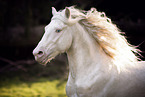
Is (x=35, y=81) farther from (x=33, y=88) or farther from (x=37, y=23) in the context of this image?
(x=37, y=23)

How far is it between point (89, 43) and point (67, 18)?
431mm

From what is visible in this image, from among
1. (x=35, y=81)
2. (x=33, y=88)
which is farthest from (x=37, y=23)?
(x=33, y=88)

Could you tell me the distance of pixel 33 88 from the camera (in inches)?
212

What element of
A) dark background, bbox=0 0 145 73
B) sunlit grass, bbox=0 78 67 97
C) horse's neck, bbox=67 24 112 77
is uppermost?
dark background, bbox=0 0 145 73

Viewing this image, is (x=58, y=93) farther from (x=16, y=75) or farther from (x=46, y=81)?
(x=16, y=75)

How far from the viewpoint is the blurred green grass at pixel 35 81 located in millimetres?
4857

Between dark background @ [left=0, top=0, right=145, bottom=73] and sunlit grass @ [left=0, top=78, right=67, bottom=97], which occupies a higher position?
dark background @ [left=0, top=0, right=145, bottom=73]

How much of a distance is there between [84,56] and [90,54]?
83 mm

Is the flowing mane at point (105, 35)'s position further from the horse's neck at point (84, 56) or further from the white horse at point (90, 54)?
the horse's neck at point (84, 56)

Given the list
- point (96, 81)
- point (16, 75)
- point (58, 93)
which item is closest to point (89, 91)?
point (96, 81)

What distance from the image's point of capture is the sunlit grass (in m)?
4.73

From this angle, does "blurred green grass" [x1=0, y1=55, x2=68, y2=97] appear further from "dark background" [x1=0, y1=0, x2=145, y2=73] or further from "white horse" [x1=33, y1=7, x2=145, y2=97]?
"white horse" [x1=33, y1=7, x2=145, y2=97]

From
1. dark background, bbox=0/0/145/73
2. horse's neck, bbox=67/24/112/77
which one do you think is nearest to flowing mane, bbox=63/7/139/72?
horse's neck, bbox=67/24/112/77

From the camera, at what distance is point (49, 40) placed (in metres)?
1.83
